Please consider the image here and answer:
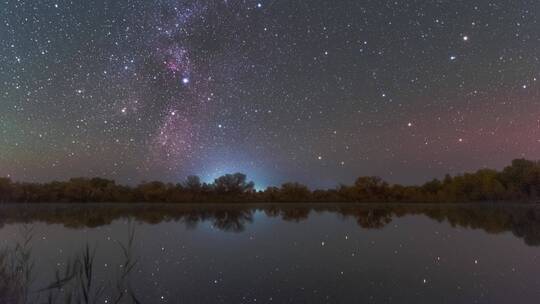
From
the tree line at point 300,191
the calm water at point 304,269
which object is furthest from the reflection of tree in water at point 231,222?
the tree line at point 300,191

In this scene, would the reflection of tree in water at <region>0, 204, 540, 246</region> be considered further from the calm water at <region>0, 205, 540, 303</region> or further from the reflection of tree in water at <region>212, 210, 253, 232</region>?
the calm water at <region>0, 205, 540, 303</region>

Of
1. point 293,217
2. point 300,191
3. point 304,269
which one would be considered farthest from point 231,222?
point 300,191

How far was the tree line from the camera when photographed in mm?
74375

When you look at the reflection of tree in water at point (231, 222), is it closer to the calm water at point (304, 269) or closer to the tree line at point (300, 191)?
the calm water at point (304, 269)

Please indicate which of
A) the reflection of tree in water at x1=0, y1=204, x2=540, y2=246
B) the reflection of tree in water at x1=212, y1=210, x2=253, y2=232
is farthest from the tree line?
the reflection of tree in water at x1=212, y1=210, x2=253, y2=232

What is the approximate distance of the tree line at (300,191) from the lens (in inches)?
2928

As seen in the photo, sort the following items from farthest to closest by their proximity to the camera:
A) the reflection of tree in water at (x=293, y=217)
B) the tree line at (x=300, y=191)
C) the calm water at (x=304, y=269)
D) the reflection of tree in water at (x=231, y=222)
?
1. the tree line at (x=300, y=191)
2. the reflection of tree in water at (x=231, y=222)
3. the reflection of tree in water at (x=293, y=217)
4. the calm water at (x=304, y=269)

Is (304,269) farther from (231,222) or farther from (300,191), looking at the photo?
(300,191)

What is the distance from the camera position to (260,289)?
9734mm

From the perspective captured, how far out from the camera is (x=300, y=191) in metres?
94.3

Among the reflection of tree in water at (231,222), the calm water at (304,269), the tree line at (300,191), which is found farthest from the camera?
the tree line at (300,191)

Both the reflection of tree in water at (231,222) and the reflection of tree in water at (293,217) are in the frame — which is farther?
the reflection of tree in water at (231,222)

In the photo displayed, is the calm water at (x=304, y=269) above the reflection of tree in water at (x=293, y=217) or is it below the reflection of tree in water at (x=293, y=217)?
below

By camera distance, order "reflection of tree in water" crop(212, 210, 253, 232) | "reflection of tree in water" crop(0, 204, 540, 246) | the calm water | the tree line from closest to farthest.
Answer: the calm water < "reflection of tree in water" crop(0, 204, 540, 246) < "reflection of tree in water" crop(212, 210, 253, 232) < the tree line
